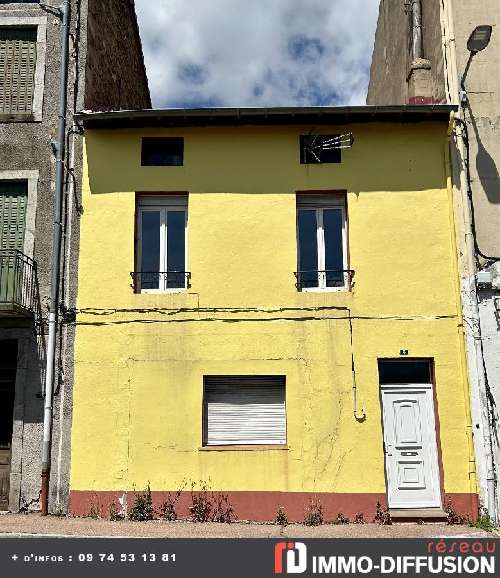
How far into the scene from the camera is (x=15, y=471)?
1007 cm

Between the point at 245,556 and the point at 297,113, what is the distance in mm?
6966

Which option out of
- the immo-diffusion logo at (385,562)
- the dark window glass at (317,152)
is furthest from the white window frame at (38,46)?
the immo-diffusion logo at (385,562)

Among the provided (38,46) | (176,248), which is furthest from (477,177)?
(38,46)

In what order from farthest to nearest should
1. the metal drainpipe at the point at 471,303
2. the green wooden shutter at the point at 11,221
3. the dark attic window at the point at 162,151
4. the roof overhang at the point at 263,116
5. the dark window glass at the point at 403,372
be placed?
the dark attic window at the point at 162,151 < the roof overhang at the point at 263,116 < the green wooden shutter at the point at 11,221 < the dark window glass at the point at 403,372 < the metal drainpipe at the point at 471,303

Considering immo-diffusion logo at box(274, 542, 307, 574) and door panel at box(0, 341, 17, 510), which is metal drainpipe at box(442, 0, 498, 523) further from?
door panel at box(0, 341, 17, 510)

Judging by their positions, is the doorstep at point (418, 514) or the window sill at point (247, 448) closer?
the doorstep at point (418, 514)

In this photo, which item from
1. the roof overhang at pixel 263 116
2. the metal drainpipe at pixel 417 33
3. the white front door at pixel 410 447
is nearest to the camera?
the white front door at pixel 410 447

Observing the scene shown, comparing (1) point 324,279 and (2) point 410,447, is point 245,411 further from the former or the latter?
(2) point 410,447

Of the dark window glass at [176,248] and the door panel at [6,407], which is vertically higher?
the dark window glass at [176,248]

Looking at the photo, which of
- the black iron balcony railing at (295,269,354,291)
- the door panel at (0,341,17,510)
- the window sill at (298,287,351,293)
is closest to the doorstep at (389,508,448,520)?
the window sill at (298,287,351,293)

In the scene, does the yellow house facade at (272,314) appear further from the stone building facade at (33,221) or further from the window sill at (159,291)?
the stone building facade at (33,221)

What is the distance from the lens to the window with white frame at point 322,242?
34.6 feet

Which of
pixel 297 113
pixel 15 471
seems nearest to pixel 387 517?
pixel 15 471

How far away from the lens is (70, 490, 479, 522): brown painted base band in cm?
966
